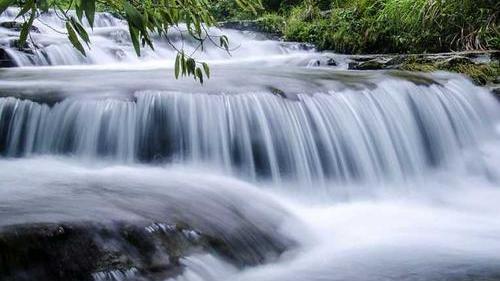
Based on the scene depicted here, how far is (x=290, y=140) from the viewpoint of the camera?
5629mm

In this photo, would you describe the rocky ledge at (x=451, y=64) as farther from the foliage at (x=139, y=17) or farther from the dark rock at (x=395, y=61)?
the foliage at (x=139, y=17)

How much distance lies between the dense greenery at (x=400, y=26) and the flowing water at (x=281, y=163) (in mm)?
2130

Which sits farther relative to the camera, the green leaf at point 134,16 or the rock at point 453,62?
the rock at point 453,62

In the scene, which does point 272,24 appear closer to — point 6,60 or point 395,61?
point 395,61

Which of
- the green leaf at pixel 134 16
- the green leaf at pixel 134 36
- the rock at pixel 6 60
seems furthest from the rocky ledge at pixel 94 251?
the rock at pixel 6 60

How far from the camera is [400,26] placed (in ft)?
34.6

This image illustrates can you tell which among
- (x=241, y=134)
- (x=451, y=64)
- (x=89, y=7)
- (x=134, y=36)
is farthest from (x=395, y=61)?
(x=89, y=7)

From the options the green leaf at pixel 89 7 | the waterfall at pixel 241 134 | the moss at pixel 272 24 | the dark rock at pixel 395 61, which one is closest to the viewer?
the green leaf at pixel 89 7

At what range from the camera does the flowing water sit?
360 cm

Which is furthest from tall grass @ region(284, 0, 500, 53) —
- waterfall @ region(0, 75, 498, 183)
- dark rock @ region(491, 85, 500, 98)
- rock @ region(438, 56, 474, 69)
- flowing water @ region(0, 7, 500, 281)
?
waterfall @ region(0, 75, 498, 183)

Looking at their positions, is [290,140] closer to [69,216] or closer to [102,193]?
[102,193]

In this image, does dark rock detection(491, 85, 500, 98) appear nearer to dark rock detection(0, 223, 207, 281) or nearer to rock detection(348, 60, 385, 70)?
rock detection(348, 60, 385, 70)

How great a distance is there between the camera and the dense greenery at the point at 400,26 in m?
9.38

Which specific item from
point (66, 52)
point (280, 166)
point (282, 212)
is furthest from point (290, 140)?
point (66, 52)
